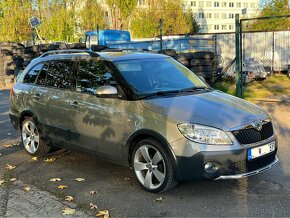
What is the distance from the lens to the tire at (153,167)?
4.59 meters

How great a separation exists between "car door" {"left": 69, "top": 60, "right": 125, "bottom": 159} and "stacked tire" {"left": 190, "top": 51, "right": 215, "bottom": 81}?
659cm

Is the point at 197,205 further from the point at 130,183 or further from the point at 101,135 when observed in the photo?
the point at 101,135

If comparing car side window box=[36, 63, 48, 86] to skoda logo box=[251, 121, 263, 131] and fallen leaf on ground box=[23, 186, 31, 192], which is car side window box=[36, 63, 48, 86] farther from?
skoda logo box=[251, 121, 263, 131]

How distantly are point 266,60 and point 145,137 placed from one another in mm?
18066

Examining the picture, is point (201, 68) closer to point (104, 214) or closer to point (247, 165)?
point (247, 165)

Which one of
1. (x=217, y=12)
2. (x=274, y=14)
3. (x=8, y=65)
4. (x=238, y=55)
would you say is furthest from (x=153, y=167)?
(x=217, y=12)

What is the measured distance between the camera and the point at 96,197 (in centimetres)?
477

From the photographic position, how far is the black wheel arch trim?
4495 mm

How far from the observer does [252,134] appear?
15.0 ft

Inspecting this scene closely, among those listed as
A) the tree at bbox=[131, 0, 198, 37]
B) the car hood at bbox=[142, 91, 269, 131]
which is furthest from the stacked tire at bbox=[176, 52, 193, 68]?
the tree at bbox=[131, 0, 198, 37]

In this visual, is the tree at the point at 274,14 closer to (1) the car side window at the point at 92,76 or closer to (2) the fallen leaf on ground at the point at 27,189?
(1) the car side window at the point at 92,76

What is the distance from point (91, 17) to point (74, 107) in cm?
3517

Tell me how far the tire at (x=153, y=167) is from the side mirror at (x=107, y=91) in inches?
28.1

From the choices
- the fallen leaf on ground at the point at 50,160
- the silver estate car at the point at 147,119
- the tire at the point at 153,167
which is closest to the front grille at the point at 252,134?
the silver estate car at the point at 147,119
